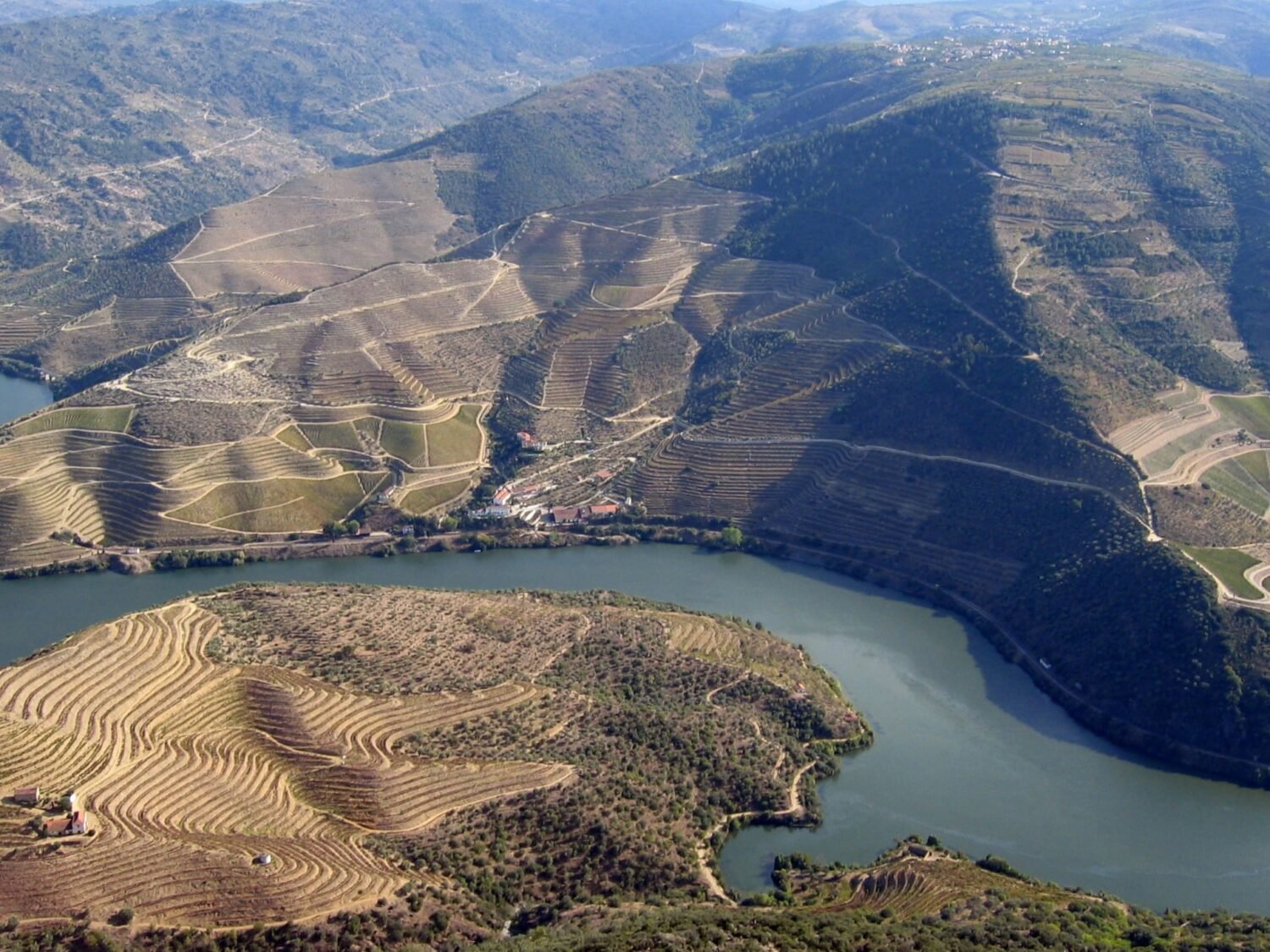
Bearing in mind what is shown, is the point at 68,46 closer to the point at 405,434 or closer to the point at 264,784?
the point at 405,434

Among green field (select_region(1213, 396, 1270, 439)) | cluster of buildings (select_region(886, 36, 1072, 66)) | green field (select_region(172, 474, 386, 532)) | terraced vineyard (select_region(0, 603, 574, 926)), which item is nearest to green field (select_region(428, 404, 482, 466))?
green field (select_region(172, 474, 386, 532))

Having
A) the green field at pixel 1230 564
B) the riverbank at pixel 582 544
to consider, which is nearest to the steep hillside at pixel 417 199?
the riverbank at pixel 582 544

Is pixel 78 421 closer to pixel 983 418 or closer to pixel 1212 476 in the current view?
pixel 983 418

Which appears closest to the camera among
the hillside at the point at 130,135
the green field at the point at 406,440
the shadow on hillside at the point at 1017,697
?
the shadow on hillside at the point at 1017,697

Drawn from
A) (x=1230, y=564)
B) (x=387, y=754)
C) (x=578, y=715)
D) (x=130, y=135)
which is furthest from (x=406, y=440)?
(x=130, y=135)

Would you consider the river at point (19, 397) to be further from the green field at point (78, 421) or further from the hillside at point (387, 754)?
the hillside at point (387, 754)

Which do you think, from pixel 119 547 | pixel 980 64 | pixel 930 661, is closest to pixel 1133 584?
pixel 930 661

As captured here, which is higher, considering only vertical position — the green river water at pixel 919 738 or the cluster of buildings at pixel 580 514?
the cluster of buildings at pixel 580 514
